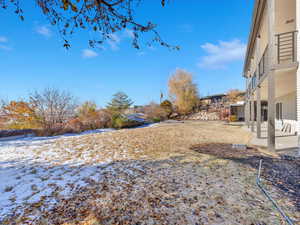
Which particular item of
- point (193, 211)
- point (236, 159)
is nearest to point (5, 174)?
point (193, 211)

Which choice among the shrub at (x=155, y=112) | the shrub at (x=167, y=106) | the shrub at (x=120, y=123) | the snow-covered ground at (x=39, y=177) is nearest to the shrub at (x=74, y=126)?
the shrub at (x=120, y=123)

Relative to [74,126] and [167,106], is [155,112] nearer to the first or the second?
[167,106]

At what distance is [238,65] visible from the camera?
14.5 metres

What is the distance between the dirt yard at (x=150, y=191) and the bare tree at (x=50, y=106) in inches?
320

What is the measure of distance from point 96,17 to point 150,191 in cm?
287

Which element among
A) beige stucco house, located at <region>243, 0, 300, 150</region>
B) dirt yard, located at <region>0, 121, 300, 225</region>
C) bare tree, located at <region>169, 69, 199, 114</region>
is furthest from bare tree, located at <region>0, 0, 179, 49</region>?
bare tree, located at <region>169, 69, 199, 114</region>

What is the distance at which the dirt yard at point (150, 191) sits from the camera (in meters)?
1.71

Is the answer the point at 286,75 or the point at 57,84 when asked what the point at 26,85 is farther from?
the point at 286,75

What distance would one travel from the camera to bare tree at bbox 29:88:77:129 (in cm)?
1093

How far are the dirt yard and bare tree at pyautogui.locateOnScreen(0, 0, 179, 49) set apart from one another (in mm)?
2243

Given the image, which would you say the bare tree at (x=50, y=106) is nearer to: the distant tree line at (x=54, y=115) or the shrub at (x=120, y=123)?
the distant tree line at (x=54, y=115)

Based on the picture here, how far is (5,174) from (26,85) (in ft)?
39.2

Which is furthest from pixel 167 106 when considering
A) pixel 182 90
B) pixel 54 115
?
pixel 54 115

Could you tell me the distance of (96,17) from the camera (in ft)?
6.61
